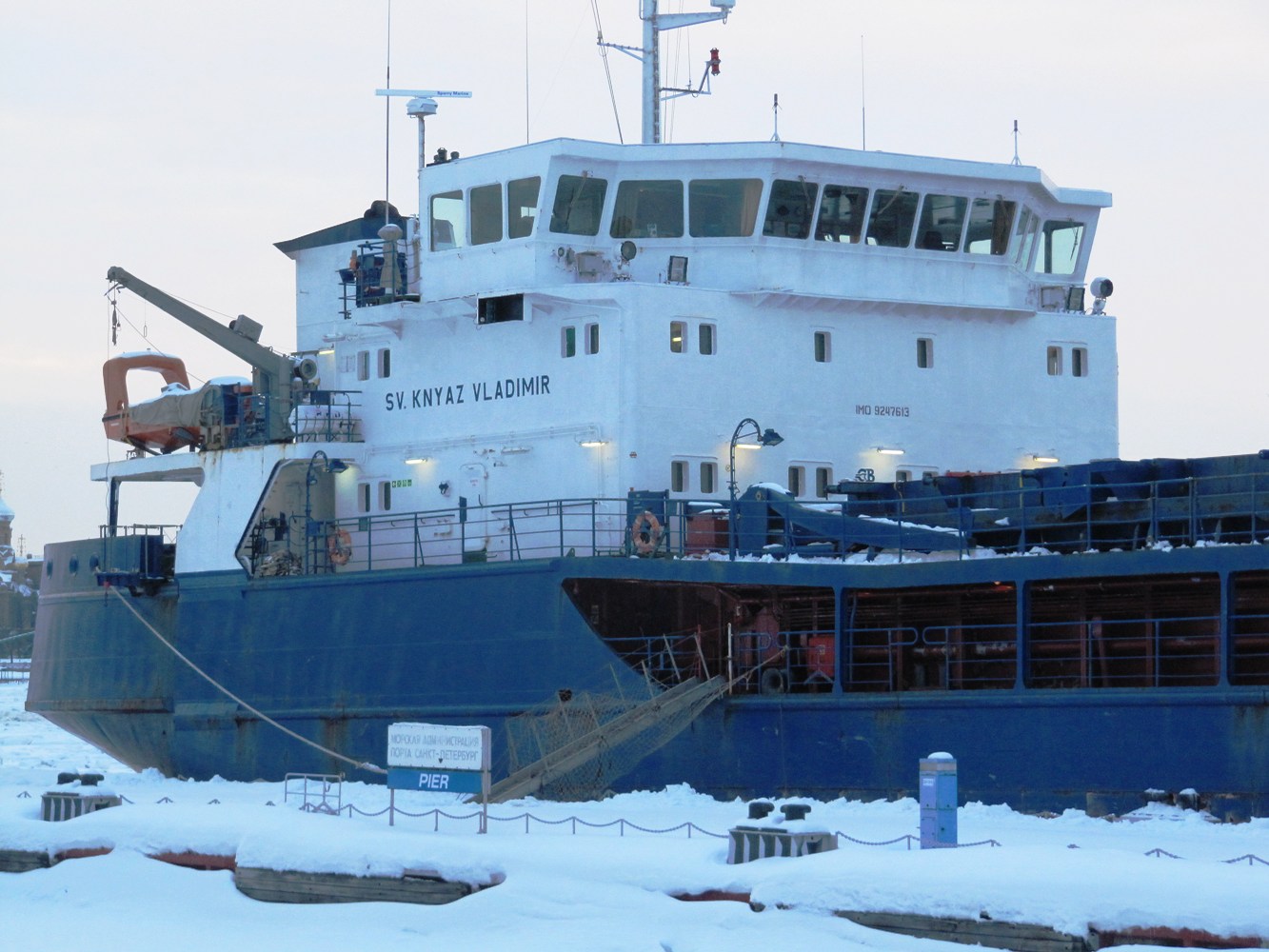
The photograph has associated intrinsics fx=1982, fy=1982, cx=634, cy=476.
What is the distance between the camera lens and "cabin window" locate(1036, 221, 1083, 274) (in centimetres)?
2288

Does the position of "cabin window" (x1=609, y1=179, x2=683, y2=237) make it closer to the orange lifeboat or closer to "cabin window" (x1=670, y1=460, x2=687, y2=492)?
"cabin window" (x1=670, y1=460, x2=687, y2=492)

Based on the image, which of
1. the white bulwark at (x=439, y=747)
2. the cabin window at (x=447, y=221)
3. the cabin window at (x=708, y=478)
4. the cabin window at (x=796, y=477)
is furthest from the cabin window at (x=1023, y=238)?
the white bulwark at (x=439, y=747)

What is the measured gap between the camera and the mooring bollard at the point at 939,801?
14.0 metres

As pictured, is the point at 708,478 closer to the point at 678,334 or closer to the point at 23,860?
the point at 678,334

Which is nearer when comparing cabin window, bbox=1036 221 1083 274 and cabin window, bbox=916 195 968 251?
cabin window, bbox=916 195 968 251

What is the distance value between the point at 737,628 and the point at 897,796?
2.81 metres

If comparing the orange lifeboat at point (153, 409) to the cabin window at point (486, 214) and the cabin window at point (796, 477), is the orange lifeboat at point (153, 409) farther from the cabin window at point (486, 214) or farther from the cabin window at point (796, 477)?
the cabin window at point (796, 477)

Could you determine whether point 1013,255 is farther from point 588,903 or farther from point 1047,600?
point 588,903

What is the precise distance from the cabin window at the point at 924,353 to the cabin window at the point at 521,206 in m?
4.41

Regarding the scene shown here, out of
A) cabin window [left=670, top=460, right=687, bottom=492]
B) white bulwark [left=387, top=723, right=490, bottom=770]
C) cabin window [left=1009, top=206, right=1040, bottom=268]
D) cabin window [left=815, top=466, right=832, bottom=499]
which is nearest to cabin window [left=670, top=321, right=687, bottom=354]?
cabin window [left=670, top=460, right=687, bottom=492]

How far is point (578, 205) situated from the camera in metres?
21.0

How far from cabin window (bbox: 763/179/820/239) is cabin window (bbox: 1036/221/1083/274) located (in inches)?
129

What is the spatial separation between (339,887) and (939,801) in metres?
4.52

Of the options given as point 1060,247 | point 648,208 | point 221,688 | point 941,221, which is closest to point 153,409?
point 221,688
